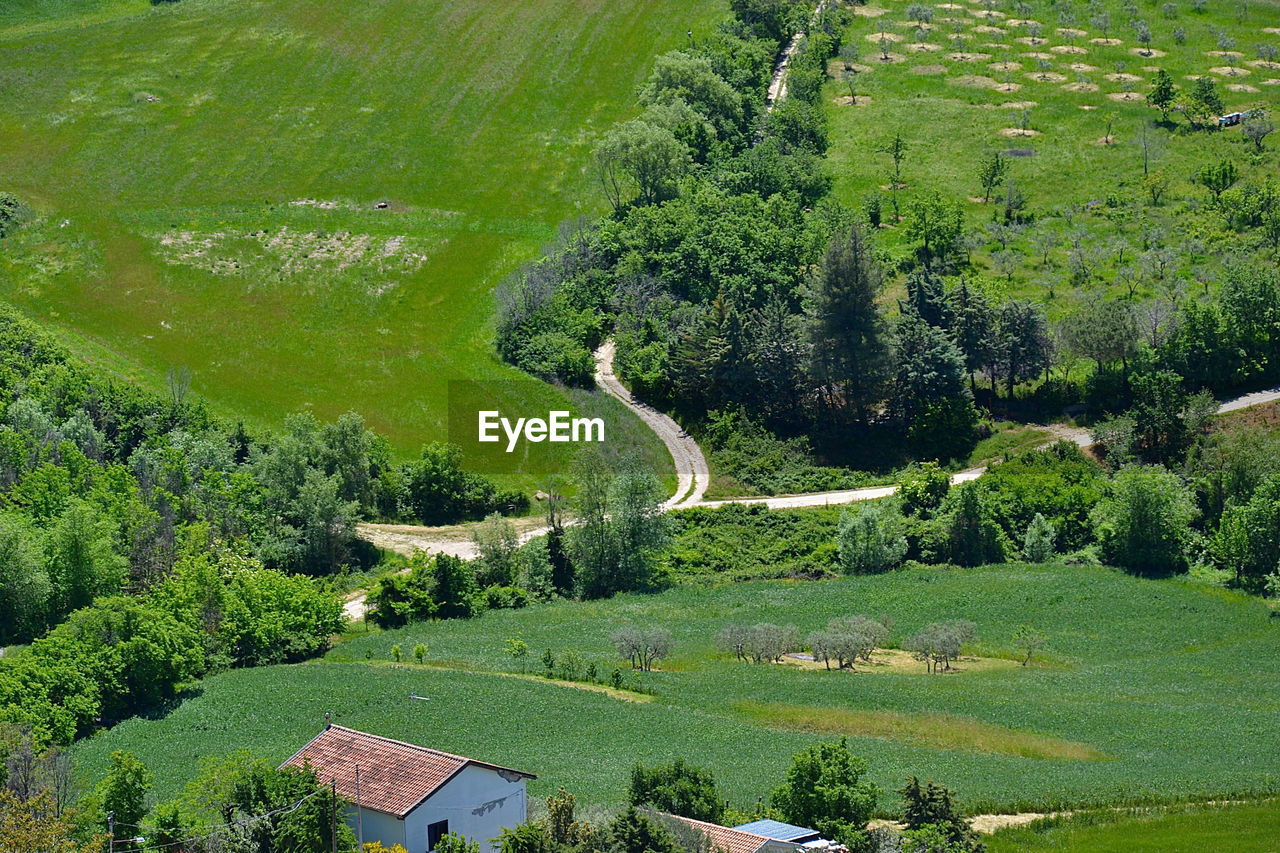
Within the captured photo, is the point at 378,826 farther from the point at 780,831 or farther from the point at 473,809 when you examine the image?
the point at 780,831

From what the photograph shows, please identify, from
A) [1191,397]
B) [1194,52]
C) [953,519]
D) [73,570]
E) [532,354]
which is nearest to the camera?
[73,570]

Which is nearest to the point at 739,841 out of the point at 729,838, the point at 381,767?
the point at 729,838

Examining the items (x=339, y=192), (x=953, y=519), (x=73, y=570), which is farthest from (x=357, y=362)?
(x=953, y=519)

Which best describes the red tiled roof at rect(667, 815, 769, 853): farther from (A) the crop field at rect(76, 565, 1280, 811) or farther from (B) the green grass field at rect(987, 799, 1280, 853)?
(B) the green grass field at rect(987, 799, 1280, 853)

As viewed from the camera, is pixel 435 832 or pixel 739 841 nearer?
pixel 739 841

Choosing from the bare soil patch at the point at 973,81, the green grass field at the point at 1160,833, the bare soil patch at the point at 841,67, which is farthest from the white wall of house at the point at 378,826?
the bare soil patch at the point at 973,81

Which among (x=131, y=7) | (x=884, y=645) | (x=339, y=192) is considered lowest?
(x=884, y=645)

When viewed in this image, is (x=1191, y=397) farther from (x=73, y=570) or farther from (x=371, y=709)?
(x=73, y=570)
